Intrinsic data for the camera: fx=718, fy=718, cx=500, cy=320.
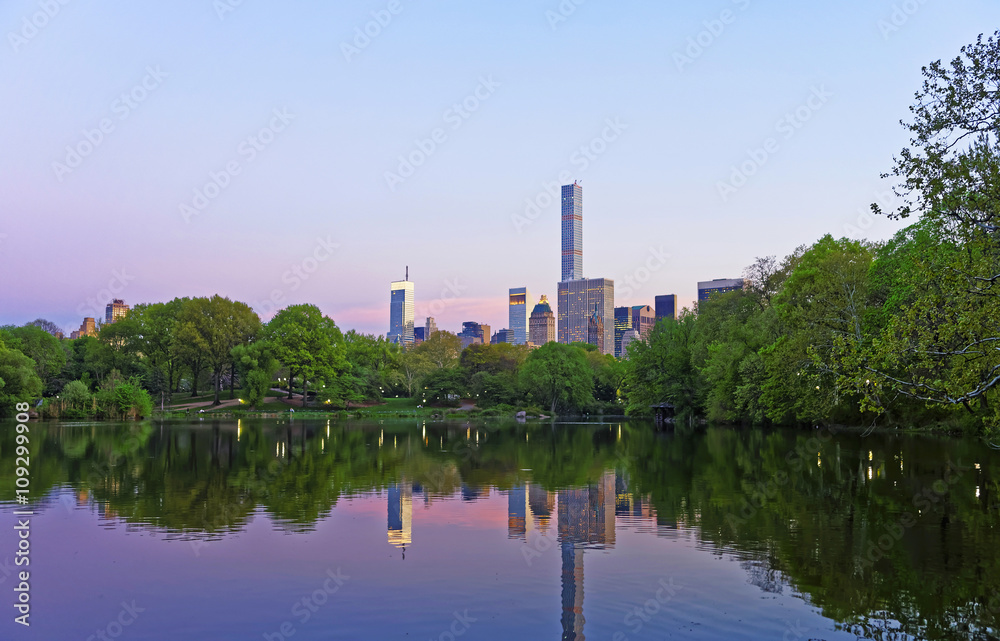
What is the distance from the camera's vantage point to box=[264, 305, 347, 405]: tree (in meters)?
90.9

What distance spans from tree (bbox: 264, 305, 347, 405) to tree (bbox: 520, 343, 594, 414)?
25.7m

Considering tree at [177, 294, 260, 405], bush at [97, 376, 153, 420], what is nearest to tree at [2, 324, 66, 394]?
tree at [177, 294, 260, 405]

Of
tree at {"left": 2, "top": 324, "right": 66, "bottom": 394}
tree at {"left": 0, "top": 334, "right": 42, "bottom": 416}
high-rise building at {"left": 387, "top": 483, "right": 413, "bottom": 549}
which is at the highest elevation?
tree at {"left": 2, "top": 324, "right": 66, "bottom": 394}

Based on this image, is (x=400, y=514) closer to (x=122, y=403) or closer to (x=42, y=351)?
(x=122, y=403)

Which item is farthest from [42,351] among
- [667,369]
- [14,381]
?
[667,369]

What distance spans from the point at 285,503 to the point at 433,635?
1089 cm

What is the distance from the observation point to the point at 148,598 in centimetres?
1018

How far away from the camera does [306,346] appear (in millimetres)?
92188

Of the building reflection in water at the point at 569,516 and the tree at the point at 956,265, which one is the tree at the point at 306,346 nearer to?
the building reflection in water at the point at 569,516

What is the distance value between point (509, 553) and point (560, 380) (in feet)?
270

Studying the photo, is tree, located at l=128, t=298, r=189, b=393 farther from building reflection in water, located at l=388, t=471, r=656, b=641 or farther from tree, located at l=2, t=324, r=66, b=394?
building reflection in water, located at l=388, t=471, r=656, b=641

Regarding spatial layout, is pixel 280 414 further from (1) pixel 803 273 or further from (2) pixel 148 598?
(2) pixel 148 598

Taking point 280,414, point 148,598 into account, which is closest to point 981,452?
point 148,598

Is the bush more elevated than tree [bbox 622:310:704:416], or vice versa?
tree [bbox 622:310:704:416]
